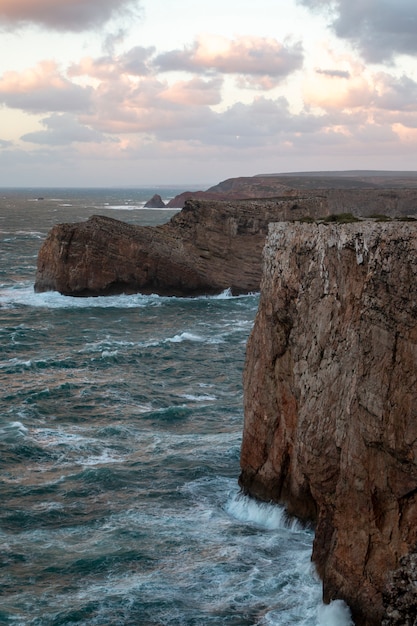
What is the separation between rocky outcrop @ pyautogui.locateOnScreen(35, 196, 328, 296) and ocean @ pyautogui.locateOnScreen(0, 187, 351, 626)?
1716cm

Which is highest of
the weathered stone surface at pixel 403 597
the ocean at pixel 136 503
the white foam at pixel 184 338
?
the weathered stone surface at pixel 403 597

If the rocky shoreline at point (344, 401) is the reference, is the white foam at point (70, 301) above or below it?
below

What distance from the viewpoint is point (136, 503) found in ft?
88.0

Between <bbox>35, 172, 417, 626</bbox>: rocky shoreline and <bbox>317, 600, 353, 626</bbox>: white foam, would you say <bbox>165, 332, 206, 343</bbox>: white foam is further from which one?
<bbox>317, 600, 353, 626</bbox>: white foam

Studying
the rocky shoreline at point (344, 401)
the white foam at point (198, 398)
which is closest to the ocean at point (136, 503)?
the white foam at point (198, 398)

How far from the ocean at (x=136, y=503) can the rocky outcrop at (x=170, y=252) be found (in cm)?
1716

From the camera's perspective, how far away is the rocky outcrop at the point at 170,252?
6681cm

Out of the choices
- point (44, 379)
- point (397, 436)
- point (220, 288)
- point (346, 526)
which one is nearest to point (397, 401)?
point (397, 436)

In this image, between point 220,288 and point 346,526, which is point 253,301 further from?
point 346,526

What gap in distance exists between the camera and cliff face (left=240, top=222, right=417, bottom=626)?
56.9 ft

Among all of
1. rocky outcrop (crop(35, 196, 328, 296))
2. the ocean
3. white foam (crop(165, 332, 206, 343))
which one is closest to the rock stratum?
rocky outcrop (crop(35, 196, 328, 296))

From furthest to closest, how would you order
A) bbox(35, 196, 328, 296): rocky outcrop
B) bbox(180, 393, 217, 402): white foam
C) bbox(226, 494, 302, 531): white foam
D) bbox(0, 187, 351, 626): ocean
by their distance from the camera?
1. bbox(35, 196, 328, 296): rocky outcrop
2. bbox(180, 393, 217, 402): white foam
3. bbox(226, 494, 302, 531): white foam
4. bbox(0, 187, 351, 626): ocean

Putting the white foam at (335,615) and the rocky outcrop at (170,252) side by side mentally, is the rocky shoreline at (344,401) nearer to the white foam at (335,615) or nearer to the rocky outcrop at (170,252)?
the white foam at (335,615)

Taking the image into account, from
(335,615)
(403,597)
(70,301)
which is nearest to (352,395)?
(335,615)
